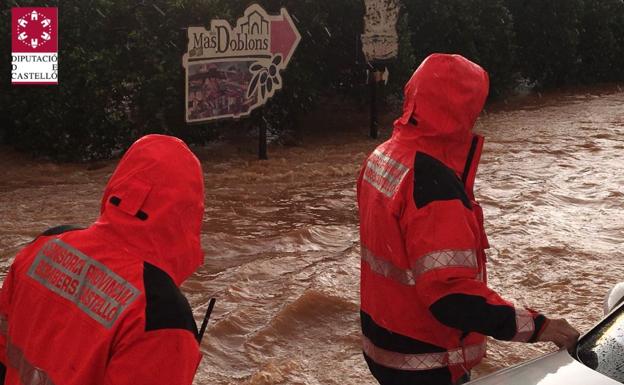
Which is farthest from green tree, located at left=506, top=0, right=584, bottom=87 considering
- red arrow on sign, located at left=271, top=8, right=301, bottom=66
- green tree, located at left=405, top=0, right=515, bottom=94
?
red arrow on sign, located at left=271, top=8, right=301, bottom=66

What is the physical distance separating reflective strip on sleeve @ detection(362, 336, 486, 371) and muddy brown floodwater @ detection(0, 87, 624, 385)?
1844 mm

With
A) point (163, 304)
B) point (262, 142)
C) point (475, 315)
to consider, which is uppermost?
point (163, 304)

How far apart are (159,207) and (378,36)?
9423mm

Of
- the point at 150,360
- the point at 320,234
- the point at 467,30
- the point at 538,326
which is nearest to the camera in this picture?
the point at 150,360

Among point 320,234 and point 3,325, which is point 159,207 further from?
point 320,234

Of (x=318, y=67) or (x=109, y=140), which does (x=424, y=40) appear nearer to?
(x=318, y=67)


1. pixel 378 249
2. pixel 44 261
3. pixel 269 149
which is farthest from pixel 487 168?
pixel 44 261

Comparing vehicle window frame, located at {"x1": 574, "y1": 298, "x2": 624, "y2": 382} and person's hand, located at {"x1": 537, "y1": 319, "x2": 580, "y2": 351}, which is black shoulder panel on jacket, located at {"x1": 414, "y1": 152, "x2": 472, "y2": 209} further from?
vehicle window frame, located at {"x1": 574, "y1": 298, "x2": 624, "y2": 382}

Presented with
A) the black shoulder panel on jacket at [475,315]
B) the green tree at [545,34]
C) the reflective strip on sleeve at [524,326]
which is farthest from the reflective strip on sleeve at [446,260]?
the green tree at [545,34]

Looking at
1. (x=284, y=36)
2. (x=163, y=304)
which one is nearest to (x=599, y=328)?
(x=163, y=304)

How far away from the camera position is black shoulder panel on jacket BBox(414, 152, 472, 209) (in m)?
2.62

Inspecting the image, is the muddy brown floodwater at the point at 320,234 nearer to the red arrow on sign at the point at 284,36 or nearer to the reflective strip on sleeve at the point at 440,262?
the red arrow on sign at the point at 284,36

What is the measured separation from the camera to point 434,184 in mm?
2646

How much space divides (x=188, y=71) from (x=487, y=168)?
3652mm
